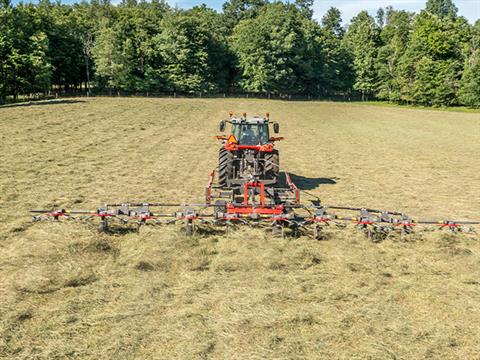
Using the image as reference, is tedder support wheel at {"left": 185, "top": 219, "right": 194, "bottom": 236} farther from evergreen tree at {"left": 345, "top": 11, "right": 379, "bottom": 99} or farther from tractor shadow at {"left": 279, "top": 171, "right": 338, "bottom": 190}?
evergreen tree at {"left": 345, "top": 11, "right": 379, "bottom": 99}

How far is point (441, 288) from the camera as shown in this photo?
7242mm

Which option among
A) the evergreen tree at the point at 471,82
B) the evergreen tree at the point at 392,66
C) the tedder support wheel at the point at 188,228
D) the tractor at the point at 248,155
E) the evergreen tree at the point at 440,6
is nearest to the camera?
the tedder support wheel at the point at 188,228

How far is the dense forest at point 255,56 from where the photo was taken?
61812mm

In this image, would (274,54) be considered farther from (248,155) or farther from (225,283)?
(225,283)

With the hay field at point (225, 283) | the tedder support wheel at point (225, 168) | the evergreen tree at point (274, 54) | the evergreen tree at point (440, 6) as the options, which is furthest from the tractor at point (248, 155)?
the evergreen tree at point (440, 6)

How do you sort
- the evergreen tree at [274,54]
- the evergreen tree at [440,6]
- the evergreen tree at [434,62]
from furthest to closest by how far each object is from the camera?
the evergreen tree at [440,6] < the evergreen tree at [274,54] < the evergreen tree at [434,62]

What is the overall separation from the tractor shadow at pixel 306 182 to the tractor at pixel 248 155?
2.21 meters

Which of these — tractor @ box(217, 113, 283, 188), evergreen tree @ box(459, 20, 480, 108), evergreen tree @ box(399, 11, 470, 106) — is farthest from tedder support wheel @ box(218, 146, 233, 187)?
evergreen tree @ box(399, 11, 470, 106)

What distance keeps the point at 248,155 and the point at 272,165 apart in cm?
79

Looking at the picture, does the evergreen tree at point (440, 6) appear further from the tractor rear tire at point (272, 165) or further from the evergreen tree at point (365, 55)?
the tractor rear tire at point (272, 165)

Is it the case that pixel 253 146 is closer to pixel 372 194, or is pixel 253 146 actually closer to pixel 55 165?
pixel 372 194

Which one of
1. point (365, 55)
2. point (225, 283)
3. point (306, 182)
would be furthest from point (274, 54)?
point (225, 283)

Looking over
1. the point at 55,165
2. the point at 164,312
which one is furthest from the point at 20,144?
the point at 164,312

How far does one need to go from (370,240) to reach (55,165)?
1291cm
